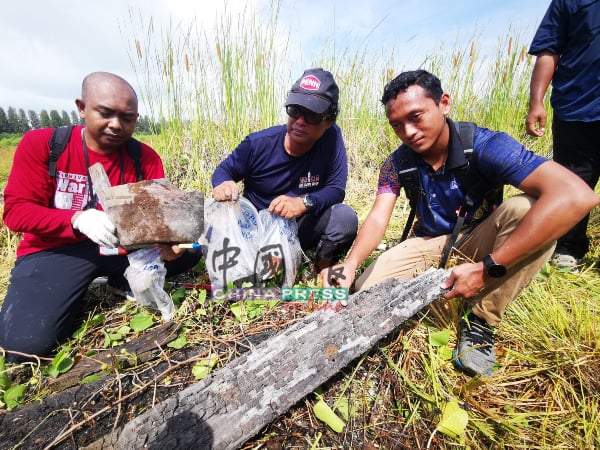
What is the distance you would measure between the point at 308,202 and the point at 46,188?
161 centimetres

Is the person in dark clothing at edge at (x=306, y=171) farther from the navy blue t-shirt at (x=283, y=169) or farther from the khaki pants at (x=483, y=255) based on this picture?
the khaki pants at (x=483, y=255)

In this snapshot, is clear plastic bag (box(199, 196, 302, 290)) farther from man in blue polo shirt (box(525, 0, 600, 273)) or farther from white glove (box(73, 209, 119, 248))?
man in blue polo shirt (box(525, 0, 600, 273))

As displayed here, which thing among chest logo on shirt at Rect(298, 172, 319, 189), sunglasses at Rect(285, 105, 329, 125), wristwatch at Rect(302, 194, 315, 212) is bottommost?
wristwatch at Rect(302, 194, 315, 212)

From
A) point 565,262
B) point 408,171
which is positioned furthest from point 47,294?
point 565,262

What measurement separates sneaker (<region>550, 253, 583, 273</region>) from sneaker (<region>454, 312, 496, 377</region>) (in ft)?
3.58

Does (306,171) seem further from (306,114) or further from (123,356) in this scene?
(123,356)

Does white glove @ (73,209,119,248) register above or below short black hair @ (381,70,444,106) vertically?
below

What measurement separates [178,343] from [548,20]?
3148 millimetres

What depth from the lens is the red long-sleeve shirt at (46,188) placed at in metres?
1.64

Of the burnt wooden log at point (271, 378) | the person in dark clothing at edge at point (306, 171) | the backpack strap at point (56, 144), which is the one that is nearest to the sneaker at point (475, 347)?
the burnt wooden log at point (271, 378)

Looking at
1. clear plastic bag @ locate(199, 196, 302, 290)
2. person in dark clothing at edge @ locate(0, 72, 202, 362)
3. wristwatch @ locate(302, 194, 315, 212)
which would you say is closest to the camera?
person in dark clothing at edge @ locate(0, 72, 202, 362)

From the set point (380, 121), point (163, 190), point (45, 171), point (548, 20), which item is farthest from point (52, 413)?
point (380, 121)

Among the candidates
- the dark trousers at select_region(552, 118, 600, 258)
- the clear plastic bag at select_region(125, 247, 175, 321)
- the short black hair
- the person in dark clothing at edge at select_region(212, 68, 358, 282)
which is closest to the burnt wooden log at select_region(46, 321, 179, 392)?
the clear plastic bag at select_region(125, 247, 175, 321)

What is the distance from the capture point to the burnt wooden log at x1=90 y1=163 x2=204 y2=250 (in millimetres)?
1503
